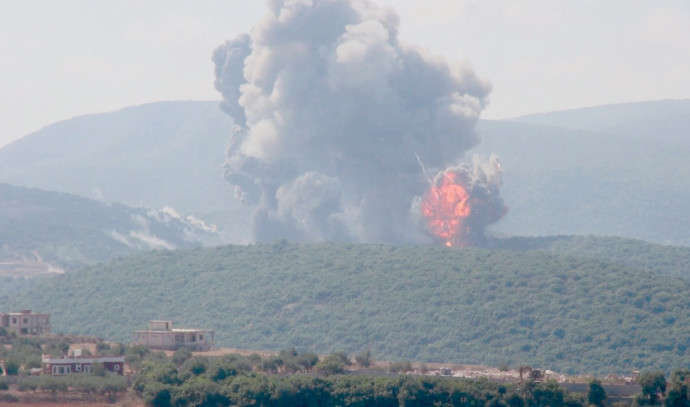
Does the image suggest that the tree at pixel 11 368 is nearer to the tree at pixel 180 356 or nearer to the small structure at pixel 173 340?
the tree at pixel 180 356

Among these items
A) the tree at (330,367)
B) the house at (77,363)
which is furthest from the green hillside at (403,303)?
the house at (77,363)

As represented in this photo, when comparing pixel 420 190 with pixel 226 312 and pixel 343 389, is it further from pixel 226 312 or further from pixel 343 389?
pixel 343 389

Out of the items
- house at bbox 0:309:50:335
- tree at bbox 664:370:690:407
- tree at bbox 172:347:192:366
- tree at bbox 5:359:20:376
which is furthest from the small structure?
tree at bbox 664:370:690:407

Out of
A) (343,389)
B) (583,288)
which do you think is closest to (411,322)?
(583,288)

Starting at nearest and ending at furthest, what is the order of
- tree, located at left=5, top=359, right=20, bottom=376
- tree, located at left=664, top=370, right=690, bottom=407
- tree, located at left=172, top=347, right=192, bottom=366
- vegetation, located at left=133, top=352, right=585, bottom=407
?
vegetation, located at left=133, top=352, right=585, bottom=407 → tree, located at left=664, top=370, right=690, bottom=407 → tree, located at left=5, top=359, right=20, bottom=376 → tree, located at left=172, top=347, right=192, bottom=366

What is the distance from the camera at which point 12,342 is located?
113m

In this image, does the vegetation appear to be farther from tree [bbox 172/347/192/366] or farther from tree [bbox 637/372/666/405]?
tree [bbox 172/347/192/366]

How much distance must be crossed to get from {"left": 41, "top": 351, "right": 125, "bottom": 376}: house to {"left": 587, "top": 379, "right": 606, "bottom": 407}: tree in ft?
102

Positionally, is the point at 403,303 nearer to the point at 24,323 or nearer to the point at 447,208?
the point at 447,208

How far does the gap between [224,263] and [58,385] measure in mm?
91243

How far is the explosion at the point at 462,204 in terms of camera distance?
184250mm

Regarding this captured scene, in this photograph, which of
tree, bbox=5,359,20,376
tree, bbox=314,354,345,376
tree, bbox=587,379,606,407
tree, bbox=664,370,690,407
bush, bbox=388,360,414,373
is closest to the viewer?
tree, bbox=587,379,606,407

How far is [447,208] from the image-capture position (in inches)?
7392

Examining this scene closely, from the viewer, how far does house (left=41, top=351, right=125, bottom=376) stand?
98125 millimetres
